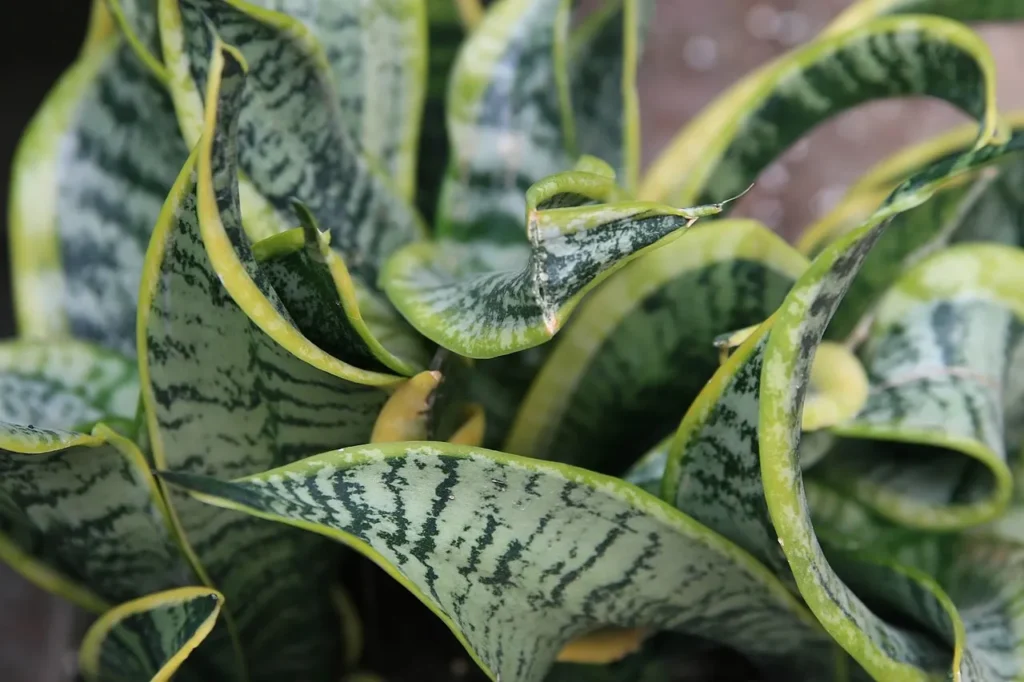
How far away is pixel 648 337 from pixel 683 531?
10 centimetres

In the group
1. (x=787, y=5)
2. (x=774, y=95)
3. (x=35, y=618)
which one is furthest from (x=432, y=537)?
(x=787, y=5)

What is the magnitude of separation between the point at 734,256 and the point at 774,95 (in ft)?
0.31

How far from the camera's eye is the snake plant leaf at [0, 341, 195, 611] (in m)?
0.31

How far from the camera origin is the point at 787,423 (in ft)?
0.79

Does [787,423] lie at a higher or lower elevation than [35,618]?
higher

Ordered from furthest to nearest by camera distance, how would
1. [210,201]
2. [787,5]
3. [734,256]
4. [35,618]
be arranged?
[787,5] → [35,618] → [734,256] → [210,201]

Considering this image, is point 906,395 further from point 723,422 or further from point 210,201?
point 210,201

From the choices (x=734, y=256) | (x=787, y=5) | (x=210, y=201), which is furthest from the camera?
(x=787, y=5)

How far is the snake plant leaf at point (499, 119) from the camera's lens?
0.41 m

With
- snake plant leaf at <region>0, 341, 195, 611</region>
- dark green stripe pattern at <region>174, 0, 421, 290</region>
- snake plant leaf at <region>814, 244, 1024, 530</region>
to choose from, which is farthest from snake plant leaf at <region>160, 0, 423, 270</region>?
snake plant leaf at <region>814, 244, 1024, 530</region>

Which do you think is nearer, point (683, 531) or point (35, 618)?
point (683, 531)

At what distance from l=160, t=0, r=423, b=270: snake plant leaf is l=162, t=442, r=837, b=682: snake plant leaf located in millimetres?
93

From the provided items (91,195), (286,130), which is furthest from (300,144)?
(91,195)

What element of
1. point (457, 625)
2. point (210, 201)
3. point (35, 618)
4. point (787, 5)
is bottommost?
point (35, 618)
